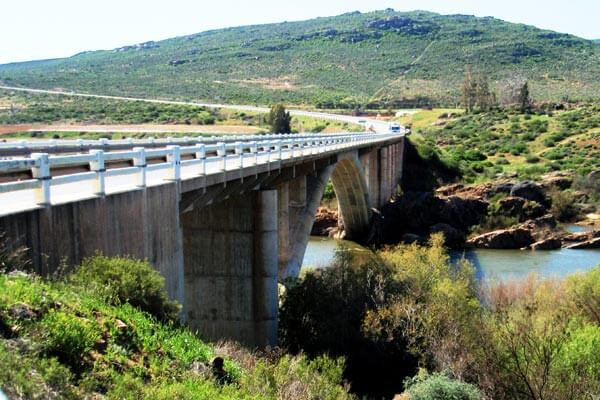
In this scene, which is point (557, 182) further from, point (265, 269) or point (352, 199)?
point (265, 269)

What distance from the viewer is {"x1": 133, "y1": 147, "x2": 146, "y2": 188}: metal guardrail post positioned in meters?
11.4

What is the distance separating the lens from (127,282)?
9539 millimetres

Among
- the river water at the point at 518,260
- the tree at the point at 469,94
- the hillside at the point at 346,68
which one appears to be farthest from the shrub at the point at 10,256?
the tree at the point at 469,94

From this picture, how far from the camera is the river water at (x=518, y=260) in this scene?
3994 centimetres

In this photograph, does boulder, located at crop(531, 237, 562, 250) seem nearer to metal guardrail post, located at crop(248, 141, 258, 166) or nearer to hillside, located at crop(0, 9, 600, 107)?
metal guardrail post, located at crop(248, 141, 258, 166)

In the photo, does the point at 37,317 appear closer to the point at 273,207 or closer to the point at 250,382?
the point at 250,382

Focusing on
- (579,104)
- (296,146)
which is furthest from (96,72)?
(296,146)

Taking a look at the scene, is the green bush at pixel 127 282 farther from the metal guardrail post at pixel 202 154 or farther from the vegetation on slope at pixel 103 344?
the metal guardrail post at pixel 202 154

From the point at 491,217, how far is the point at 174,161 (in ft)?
145

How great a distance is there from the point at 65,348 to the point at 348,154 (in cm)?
3373

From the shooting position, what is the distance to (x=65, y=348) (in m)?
6.73

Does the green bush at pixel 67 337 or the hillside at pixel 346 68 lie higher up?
the hillside at pixel 346 68

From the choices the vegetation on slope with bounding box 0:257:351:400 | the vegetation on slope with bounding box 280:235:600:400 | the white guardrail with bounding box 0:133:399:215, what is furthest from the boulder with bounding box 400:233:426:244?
the vegetation on slope with bounding box 0:257:351:400

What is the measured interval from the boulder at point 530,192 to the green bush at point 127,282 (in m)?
50.8
